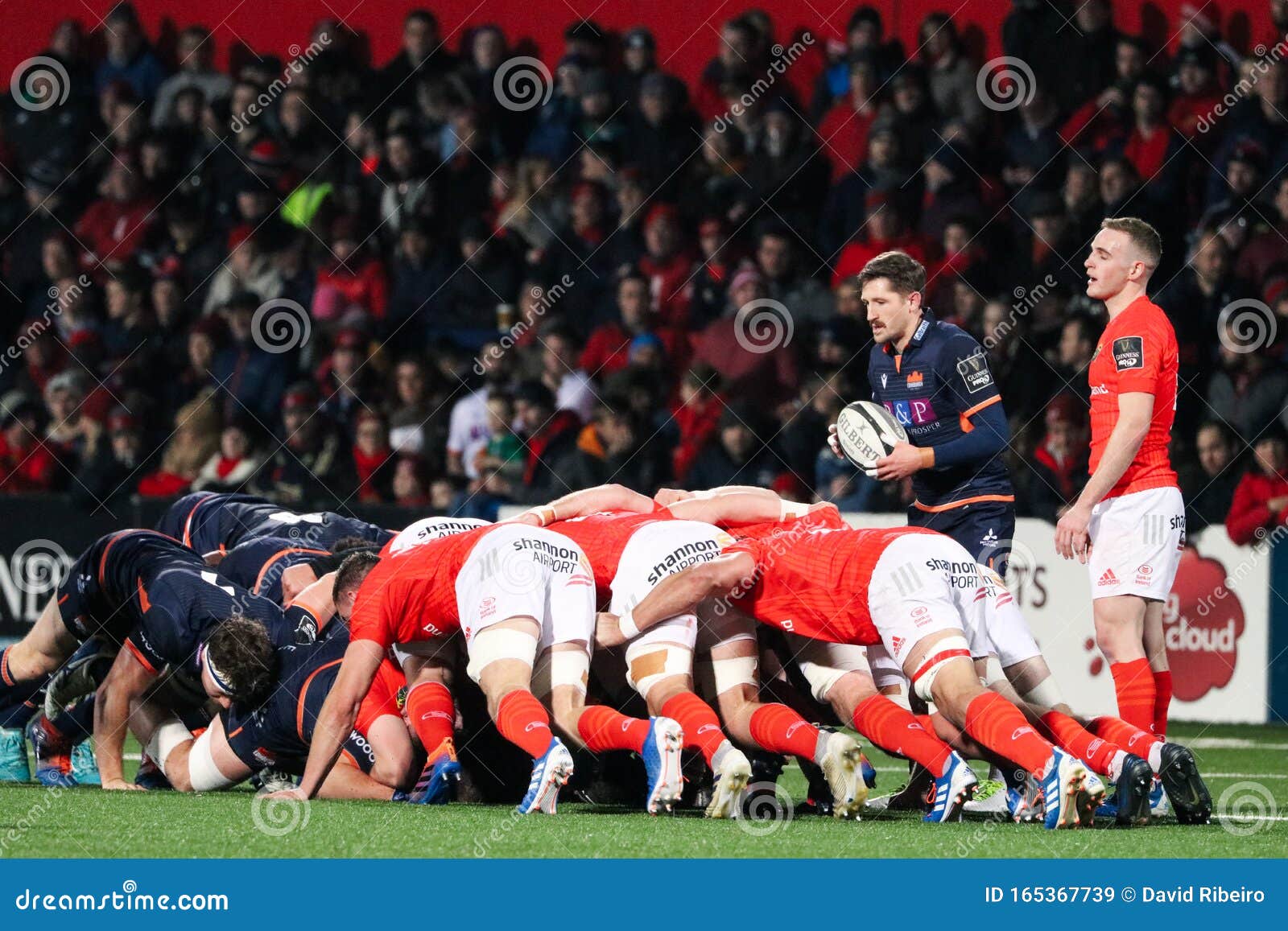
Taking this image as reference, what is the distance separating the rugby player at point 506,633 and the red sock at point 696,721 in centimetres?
21

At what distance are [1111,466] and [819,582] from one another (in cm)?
124

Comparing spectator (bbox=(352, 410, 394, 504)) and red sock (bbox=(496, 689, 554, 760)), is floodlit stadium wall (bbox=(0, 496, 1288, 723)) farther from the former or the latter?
red sock (bbox=(496, 689, 554, 760))

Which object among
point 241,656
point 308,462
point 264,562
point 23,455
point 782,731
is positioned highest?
point 782,731

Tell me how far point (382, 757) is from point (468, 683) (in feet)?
1.46

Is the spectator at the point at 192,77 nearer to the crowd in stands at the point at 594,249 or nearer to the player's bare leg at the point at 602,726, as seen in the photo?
the crowd in stands at the point at 594,249

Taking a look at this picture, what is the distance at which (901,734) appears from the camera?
6.47 meters

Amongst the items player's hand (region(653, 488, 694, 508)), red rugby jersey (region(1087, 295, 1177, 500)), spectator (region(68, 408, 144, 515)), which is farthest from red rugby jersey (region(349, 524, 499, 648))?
spectator (region(68, 408, 144, 515))

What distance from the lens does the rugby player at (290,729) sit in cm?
720

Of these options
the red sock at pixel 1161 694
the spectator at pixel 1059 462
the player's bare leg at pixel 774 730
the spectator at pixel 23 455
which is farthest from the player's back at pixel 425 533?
the spectator at pixel 23 455

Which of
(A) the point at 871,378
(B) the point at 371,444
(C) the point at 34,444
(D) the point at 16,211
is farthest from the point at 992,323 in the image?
(D) the point at 16,211

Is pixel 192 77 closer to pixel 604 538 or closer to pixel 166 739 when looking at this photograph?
pixel 166 739

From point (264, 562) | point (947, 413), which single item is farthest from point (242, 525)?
point (947, 413)

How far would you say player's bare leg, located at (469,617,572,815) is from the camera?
6.33 meters

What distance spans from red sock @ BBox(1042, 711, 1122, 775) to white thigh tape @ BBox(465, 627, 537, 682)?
6.14 feet
